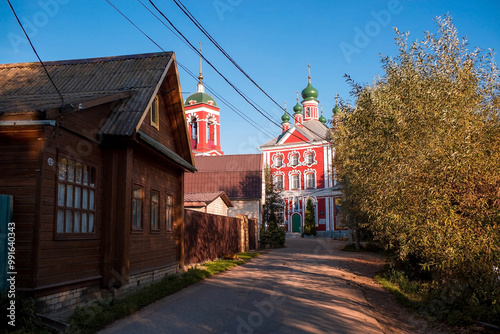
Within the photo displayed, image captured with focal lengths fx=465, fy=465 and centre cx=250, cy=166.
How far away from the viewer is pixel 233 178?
3488cm

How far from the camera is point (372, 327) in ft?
26.3

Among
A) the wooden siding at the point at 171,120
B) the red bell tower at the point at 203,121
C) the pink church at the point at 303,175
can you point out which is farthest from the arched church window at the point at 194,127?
the wooden siding at the point at 171,120

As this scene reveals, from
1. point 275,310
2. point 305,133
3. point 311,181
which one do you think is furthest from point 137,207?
point 305,133

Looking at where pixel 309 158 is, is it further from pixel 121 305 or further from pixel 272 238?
pixel 121 305

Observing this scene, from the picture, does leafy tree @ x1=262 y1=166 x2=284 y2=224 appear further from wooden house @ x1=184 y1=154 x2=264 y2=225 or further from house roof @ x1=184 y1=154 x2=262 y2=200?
wooden house @ x1=184 y1=154 x2=264 y2=225

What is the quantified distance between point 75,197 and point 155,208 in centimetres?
405

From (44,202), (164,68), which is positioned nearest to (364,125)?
(164,68)

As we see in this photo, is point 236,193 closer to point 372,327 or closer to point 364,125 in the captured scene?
point 364,125

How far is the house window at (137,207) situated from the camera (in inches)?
442

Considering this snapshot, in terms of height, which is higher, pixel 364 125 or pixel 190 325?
pixel 364 125

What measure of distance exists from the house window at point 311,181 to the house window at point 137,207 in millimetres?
48332

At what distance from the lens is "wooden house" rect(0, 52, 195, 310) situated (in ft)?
25.7

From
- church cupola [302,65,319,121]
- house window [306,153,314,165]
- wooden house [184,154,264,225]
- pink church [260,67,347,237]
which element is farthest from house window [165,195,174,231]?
church cupola [302,65,319,121]

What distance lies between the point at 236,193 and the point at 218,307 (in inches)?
971
